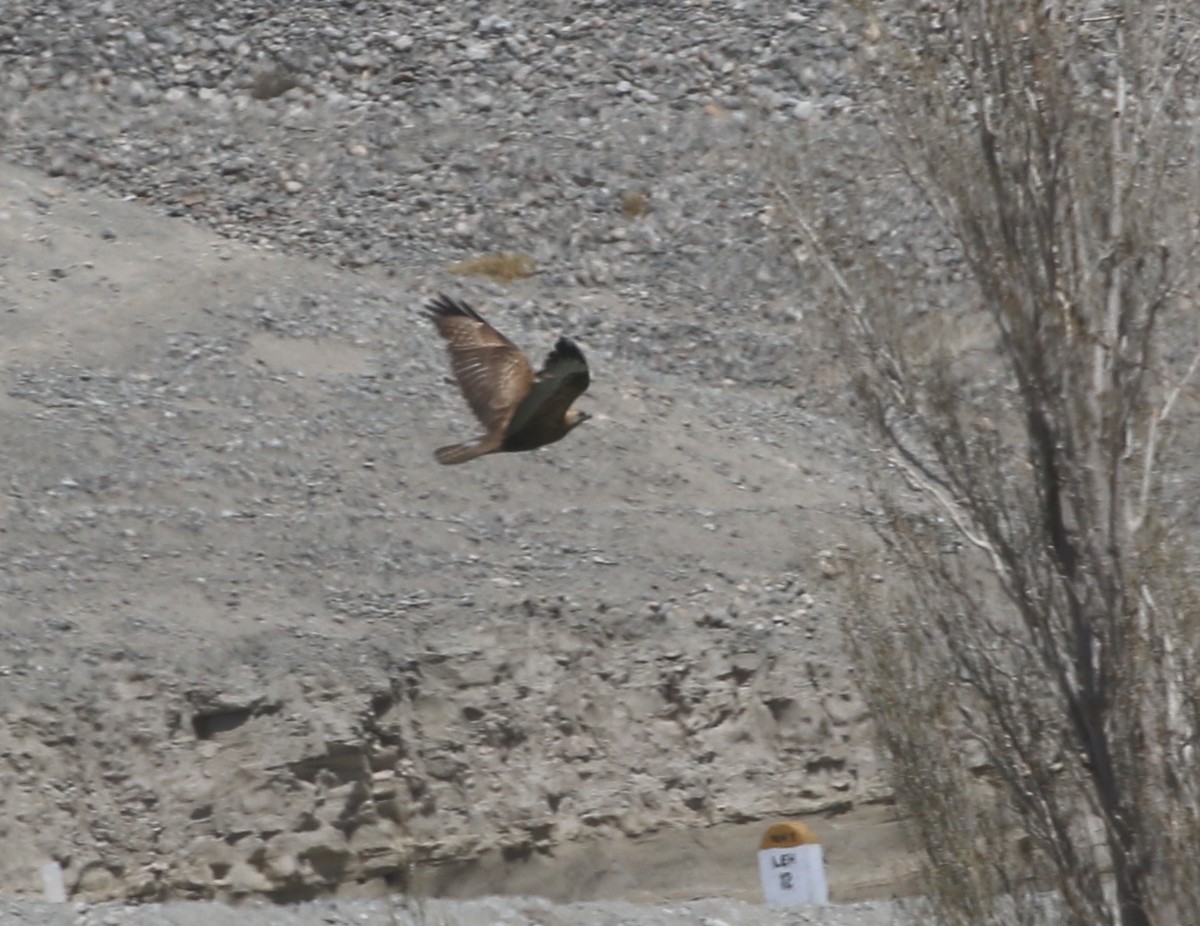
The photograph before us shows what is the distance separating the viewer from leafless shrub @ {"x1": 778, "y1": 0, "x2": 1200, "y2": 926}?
7.46 m

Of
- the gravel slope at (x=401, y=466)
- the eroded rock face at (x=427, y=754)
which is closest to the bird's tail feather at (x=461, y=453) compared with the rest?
the gravel slope at (x=401, y=466)

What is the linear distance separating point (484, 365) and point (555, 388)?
1.09ft

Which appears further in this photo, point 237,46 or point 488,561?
point 237,46

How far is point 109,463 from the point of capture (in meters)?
13.7

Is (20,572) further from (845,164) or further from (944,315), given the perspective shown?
(845,164)

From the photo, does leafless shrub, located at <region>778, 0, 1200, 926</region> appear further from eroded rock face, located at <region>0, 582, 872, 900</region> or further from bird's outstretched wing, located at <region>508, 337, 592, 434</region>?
eroded rock face, located at <region>0, 582, 872, 900</region>

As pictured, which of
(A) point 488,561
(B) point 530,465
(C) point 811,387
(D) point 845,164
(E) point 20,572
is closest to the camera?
(E) point 20,572

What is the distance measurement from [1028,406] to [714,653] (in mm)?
5663

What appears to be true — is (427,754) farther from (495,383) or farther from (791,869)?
(495,383)

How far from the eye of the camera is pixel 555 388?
8961 millimetres

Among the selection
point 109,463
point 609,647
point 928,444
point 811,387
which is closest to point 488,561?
point 609,647

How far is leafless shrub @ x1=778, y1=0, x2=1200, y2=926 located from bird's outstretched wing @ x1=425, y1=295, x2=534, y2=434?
1.38 meters

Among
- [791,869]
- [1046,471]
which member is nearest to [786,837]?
[791,869]

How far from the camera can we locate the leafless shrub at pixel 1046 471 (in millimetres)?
7461
